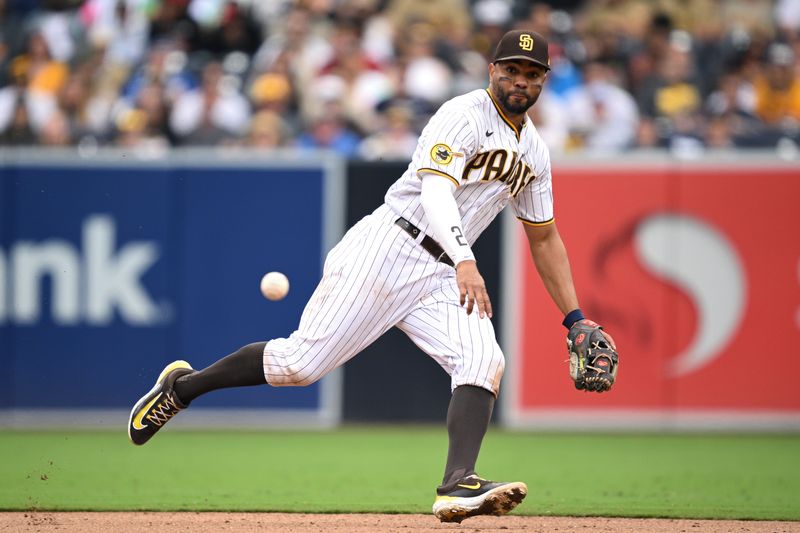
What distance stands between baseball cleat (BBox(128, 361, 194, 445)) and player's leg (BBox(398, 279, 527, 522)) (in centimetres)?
109

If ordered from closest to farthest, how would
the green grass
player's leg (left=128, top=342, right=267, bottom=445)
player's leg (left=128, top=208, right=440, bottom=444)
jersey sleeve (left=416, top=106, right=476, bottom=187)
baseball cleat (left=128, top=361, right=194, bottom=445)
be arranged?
jersey sleeve (left=416, top=106, right=476, bottom=187)
player's leg (left=128, top=208, right=440, bottom=444)
player's leg (left=128, top=342, right=267, bottom=445)
baseball cleat (left=128, top=361, right=194, bottom=445)
the green grass

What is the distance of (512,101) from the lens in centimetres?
523

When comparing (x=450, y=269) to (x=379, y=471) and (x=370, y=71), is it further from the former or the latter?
(x=370, y=71)

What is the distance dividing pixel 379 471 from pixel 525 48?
131 inches

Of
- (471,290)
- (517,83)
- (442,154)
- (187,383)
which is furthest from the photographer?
(187,383)

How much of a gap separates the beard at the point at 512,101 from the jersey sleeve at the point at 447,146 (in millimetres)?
179

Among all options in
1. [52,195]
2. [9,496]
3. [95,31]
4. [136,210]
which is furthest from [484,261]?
[95,31]

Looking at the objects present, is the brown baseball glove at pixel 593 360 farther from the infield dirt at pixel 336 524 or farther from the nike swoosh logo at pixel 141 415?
the nike swoosh logo at pixel 141 415

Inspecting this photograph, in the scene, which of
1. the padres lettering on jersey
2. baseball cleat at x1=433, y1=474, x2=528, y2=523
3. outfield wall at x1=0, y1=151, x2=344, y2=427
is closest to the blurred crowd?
outfield wall at x1=0, y1=151, x2=344, y2=427

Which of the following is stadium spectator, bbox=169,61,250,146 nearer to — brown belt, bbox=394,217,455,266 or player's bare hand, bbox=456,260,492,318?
brown belt, bbox=394,217,455,266

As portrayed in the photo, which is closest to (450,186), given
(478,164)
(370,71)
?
(478,164)

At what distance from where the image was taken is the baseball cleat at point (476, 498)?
4879 mm

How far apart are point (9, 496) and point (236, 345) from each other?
11.3ft

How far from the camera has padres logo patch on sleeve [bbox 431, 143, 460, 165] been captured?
5094 millimetres
